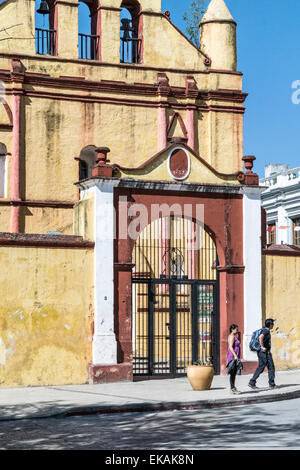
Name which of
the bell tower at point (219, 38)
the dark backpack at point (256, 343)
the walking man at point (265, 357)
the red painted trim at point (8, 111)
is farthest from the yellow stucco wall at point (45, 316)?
the bell tower at point (219, 38)

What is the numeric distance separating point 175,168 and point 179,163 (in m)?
0.16

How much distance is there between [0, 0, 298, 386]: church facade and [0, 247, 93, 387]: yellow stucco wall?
26mm

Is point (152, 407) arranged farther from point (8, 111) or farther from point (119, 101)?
point (119, 101)

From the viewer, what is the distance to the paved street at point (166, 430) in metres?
12.3

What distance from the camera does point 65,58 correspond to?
28.7 m

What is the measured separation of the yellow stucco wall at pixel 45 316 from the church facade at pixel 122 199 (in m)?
0.03

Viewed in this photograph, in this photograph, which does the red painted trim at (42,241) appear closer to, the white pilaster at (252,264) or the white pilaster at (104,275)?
the white pilaster at (104,275)

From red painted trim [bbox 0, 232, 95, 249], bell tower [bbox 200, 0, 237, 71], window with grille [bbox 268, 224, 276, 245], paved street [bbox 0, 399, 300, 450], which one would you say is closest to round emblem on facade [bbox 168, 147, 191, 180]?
red painted trim [bbox 0, 232, 95, 249]

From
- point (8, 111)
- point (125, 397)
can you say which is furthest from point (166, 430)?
point (8, 111)

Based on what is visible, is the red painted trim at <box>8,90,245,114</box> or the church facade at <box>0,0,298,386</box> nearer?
the church facade at <box>0,0,298,386</box>

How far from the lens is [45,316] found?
A: 21.3 metres

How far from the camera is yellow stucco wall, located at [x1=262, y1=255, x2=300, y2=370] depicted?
24.2 meters

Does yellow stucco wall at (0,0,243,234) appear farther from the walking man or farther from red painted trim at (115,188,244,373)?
the walking man
